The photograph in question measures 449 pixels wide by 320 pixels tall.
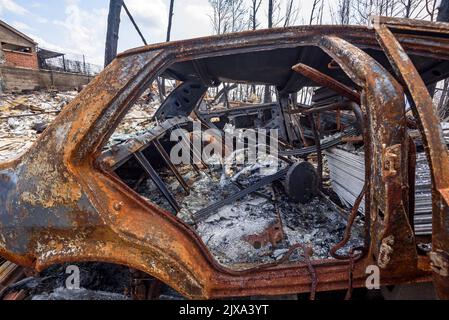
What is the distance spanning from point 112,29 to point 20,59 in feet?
50.2

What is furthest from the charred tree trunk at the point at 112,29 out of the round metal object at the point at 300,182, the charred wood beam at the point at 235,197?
the round metal object at the point at 300,182

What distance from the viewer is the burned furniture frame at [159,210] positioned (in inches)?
42.7

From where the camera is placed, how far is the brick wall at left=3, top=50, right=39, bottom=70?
16.9 meters

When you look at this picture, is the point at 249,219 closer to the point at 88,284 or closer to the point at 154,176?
the point at 154,176

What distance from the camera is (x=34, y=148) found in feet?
4.53

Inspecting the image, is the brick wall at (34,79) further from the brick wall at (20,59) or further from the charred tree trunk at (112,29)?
the charred tree trunk at (112,29)

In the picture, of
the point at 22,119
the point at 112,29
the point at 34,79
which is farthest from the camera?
the point at 34,79

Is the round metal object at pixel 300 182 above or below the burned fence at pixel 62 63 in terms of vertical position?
below

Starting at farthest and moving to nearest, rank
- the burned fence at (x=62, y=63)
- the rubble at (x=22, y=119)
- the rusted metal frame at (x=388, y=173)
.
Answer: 1. the burned fence at (x=62, y=63)
2. the rubble at (x=22, y=119)
3. the rusted metal frame at (x=388, y=173)

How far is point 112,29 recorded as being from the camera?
7.75 metres

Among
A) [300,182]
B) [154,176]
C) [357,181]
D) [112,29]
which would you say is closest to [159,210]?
[154,176]
